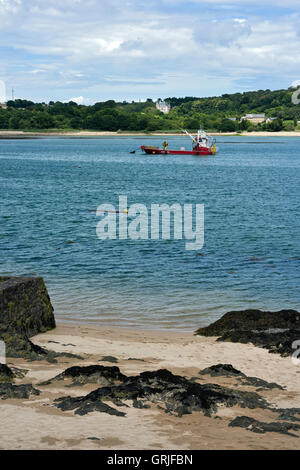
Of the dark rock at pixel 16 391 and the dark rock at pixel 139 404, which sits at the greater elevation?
the dark rock at pixel 16 391

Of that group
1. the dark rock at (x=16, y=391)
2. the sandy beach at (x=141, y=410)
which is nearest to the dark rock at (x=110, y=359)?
the sandy beach at (x=141, y=410)

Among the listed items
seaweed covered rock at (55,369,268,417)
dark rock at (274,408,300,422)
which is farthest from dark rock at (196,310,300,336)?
dark rock at (274,408,300,422)

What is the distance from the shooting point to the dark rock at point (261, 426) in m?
8.12

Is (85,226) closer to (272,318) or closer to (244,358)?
(272,318)

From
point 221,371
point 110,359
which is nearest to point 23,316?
point 110,359

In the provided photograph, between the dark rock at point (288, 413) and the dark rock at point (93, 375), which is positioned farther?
the dark rock at point (93, 375)

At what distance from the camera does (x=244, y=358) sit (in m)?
12.2

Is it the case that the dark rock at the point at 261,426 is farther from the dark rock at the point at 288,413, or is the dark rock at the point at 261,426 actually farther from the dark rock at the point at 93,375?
the dark rock at the point at 93,375

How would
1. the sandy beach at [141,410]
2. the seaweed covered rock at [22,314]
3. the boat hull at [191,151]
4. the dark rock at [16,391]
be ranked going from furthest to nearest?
1. the boat hull at [191,151]
2. the seaweed covered rock at [22,314]
3. the dark rock at [16,391]
4. the sandy beach at [141,410]

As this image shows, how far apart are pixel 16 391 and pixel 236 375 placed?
407cm

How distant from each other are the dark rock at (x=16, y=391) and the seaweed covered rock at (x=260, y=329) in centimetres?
569

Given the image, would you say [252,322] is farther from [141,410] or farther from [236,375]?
[141,410]

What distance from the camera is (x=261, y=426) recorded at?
8242 millimetres
